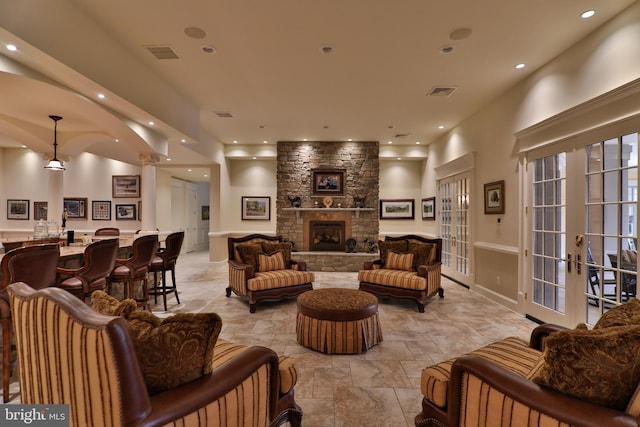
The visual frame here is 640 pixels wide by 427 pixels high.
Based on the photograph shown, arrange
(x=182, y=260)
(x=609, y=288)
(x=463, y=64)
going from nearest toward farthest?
(x=609, y=288)
(x=463, y=64)
(x=182, y=260)

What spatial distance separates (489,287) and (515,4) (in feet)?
13.2

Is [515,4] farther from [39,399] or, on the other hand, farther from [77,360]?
[39,399]

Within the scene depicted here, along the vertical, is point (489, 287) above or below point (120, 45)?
below

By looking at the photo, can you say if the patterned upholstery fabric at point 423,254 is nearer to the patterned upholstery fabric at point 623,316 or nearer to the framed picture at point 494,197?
the framed picture at point 494,197

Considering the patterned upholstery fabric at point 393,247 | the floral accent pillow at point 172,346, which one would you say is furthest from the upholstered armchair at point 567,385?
the patterned upholstery fabric at point 393,247

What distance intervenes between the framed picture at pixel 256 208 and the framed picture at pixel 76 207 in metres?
4.65

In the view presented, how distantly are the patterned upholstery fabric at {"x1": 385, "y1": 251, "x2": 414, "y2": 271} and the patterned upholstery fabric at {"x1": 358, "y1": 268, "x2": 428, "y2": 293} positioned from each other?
4.0 inches

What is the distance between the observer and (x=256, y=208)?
8633 mm

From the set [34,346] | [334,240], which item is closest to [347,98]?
[334,240]

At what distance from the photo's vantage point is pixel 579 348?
1.17 metres

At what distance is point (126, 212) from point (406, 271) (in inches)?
322

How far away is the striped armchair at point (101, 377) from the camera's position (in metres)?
1.06

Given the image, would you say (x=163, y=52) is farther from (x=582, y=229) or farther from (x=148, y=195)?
(x=582, y=229)

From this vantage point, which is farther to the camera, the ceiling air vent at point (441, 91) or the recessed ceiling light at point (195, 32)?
the ceiling air vent at point (441, 91)
